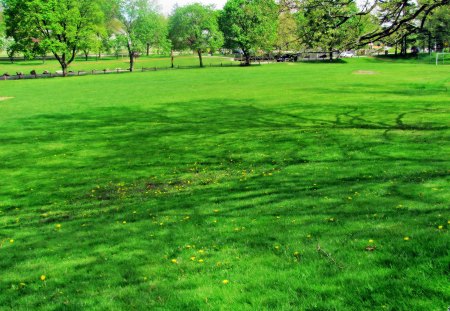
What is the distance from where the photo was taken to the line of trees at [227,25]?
46.9 feet

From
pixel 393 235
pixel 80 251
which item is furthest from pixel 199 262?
pixel 393 235

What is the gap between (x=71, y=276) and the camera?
7.26 metres

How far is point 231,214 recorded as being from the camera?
33.2 feet

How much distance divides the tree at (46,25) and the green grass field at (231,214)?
6301 centimetres

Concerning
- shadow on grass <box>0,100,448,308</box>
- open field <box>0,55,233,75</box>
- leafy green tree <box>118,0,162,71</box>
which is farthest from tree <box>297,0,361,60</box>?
open field <box>0,55,233,75</box>

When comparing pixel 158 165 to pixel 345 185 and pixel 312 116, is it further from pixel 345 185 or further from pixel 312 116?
pixel 312 116

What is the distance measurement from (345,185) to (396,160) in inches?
153

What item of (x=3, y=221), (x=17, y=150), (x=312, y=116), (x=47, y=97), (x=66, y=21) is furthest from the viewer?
(x=66, y=21)

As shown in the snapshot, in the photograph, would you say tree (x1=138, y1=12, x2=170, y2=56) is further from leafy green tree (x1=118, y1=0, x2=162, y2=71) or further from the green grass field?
the green grass field

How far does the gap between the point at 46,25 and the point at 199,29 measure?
132 ft

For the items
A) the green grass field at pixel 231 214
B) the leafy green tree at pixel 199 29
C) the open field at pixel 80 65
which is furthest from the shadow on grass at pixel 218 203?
the open field at pixel 80 65

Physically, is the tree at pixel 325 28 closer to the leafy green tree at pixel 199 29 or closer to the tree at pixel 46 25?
the tree at pixel 46 25

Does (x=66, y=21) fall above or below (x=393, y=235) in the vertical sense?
above

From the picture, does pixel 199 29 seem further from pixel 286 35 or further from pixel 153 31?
pixel 286 35
